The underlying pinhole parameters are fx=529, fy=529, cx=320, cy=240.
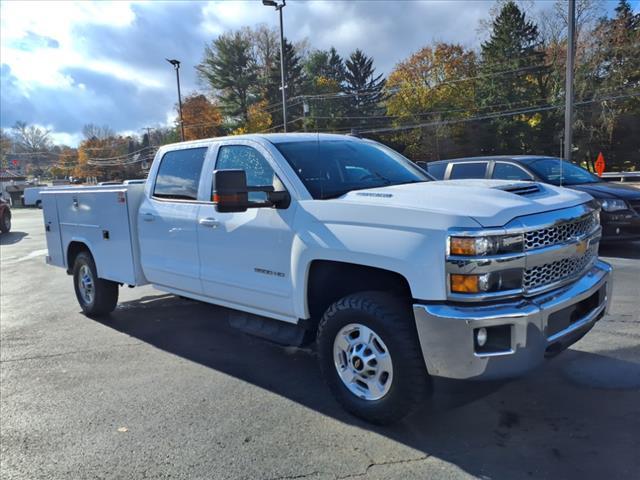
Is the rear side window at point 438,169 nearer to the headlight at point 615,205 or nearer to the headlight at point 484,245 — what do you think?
the headlight at point 615,205

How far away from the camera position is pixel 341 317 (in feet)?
11.6

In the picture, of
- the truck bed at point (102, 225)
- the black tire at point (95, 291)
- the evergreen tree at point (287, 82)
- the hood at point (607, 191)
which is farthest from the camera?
the evergreen tree at point (287, 82)

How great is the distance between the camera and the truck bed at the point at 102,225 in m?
5.57

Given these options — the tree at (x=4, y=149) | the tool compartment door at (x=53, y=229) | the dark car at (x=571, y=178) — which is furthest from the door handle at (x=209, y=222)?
the tree at (x=4, y=149)

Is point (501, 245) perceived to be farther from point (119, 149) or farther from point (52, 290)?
point (119, 149)

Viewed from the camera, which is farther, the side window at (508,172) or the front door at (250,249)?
the side window at (508,172)

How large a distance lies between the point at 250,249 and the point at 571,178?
24.3 feet

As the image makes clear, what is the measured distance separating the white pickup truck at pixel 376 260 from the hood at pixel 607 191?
5.56 m

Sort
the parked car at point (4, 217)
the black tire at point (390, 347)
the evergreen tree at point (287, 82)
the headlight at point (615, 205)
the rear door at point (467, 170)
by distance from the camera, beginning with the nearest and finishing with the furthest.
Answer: the black tire at point (390, 347)
the headlight at point (615, 205)
the rear door at point (467, 170)
the parked car at point (4, 217)
the evergreen tree at point (287, 82)

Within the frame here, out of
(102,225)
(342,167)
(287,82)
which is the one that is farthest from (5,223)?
(287,82)

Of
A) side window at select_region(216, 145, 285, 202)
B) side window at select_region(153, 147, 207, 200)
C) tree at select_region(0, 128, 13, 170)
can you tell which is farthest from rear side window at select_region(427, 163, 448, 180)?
tree at select_region(0, 128, 13, 170)

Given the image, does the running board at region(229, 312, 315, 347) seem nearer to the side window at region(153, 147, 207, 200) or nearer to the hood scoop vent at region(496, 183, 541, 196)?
the side window at region(153, 147, 207, 200)

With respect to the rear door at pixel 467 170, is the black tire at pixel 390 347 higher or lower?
lower

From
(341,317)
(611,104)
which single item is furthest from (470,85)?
(341,317)
